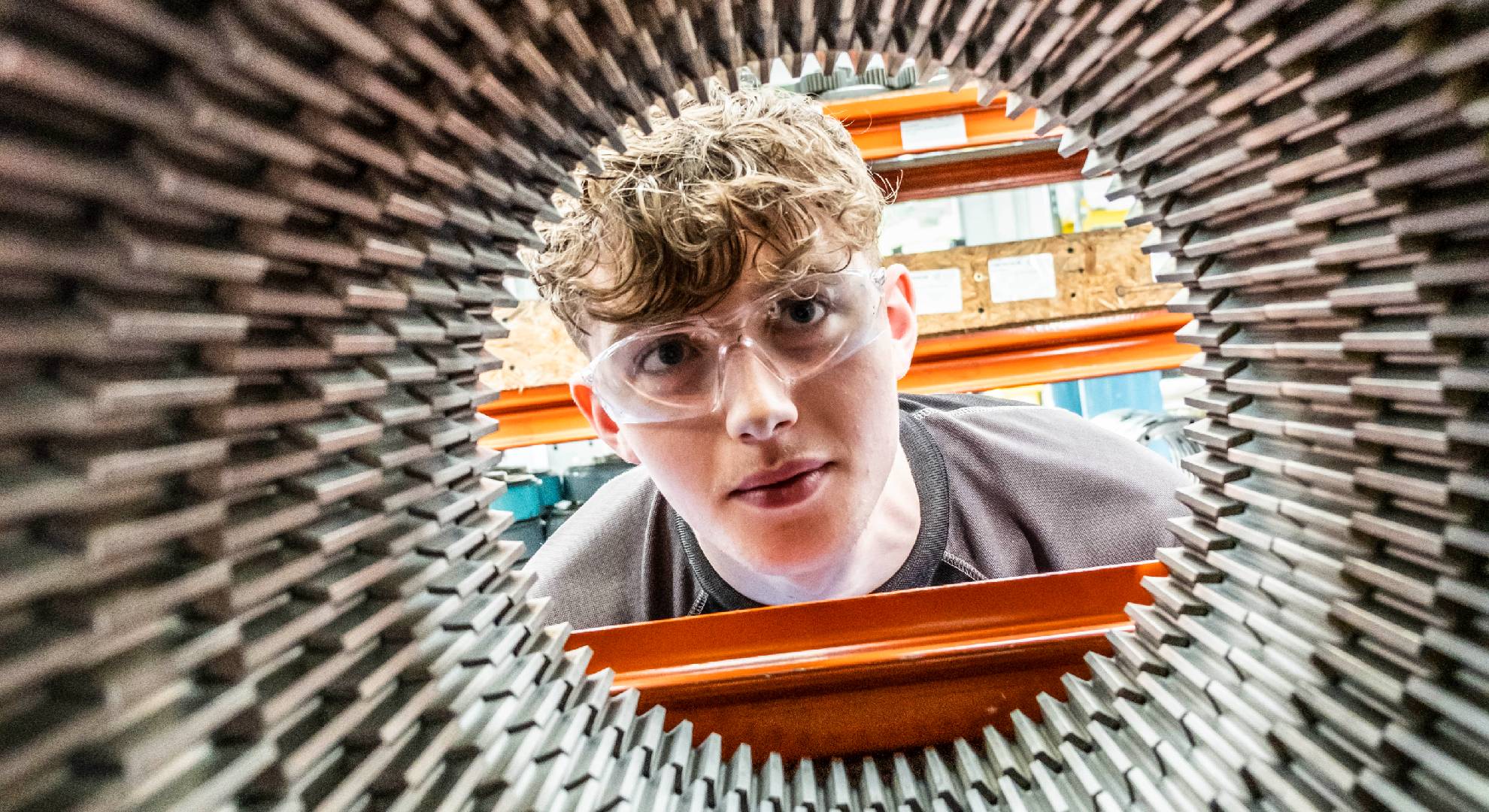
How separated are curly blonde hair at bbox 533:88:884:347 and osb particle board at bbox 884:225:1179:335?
2.01 feet

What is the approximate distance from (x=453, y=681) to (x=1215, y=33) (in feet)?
2.03

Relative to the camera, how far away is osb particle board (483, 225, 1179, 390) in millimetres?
1750

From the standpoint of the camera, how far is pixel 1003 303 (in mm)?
1771

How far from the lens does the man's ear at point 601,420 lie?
1332 mm

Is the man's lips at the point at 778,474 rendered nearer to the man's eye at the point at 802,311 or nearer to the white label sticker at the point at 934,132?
the man's eye at the point at 802,311

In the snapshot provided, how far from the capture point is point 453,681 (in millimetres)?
549

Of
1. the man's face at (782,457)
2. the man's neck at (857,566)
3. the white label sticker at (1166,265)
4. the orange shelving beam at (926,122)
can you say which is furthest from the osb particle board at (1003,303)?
the white label sticker at (1166,265)

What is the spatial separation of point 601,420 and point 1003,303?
0.90m

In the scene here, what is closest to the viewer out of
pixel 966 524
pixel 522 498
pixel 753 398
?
pixel 753 398

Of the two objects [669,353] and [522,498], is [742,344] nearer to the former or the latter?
[669,353]

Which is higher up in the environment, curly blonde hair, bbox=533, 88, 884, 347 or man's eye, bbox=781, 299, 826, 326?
curly blonde hair, bbox=533, 88, 884, 347

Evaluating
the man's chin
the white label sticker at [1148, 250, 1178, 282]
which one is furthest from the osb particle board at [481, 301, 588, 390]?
the white label sticker at [1148, 250, 1178, 282]

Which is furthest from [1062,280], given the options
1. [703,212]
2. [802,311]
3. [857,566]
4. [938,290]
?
[703,212]

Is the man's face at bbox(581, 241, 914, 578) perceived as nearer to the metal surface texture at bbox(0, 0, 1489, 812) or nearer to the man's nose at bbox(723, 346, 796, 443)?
the man's nose at bbox(723, 346, 796, 443)
